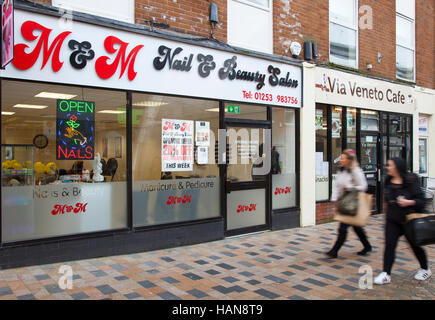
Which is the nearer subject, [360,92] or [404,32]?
[360,92]

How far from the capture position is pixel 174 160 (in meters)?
6.89

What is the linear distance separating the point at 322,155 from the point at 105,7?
598 cm

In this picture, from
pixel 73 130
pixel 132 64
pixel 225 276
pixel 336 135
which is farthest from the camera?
pixel 336 135

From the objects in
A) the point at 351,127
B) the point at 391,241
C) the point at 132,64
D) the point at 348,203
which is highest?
the point at 132,64

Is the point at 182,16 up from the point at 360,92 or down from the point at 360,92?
up

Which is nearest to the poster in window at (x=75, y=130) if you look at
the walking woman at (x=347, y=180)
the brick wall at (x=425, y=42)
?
the walking woman at (x=347, y=180)

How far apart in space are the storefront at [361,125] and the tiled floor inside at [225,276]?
3063mm

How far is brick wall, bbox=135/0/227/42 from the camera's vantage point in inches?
254

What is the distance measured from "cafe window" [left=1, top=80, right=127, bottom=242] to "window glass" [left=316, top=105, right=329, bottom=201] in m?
5.01

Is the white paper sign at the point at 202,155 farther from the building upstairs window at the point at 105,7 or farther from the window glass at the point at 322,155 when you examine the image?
the window glass at the point at 322,155

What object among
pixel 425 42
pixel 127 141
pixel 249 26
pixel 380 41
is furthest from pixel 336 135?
pixel 425 42

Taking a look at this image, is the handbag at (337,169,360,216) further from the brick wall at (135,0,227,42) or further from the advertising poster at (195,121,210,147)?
the brick wall at (135,0,227,42)

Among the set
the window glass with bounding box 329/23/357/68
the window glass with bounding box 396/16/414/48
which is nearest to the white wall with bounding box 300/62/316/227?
the window glass with bounding box 329/23/357/68

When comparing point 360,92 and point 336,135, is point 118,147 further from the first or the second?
point 360,92
